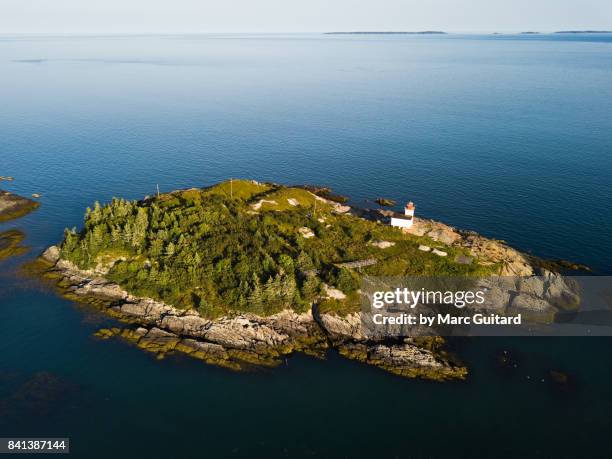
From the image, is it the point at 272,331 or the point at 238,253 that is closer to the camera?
the point at 272,331

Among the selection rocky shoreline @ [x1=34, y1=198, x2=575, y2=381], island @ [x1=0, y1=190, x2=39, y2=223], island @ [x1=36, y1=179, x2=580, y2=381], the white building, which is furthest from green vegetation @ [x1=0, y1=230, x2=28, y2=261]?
the white building

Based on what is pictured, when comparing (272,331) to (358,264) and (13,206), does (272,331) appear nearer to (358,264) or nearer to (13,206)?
(358,264)

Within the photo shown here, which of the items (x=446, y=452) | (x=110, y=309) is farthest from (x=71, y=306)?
(x=446, y=452)

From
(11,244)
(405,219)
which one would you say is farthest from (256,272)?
(11,244)

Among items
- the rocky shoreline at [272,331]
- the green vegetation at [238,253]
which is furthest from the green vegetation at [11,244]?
the rocky shoreline at [272,331]

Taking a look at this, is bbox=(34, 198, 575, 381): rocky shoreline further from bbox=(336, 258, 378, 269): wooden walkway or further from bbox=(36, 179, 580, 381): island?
bbox=(336, 258, 378, 269): wooden walkway

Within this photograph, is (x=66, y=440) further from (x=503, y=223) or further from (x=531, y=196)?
(x=531, y=196)

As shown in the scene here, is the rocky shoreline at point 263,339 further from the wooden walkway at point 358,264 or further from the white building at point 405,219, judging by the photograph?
the white building at point 405,219
